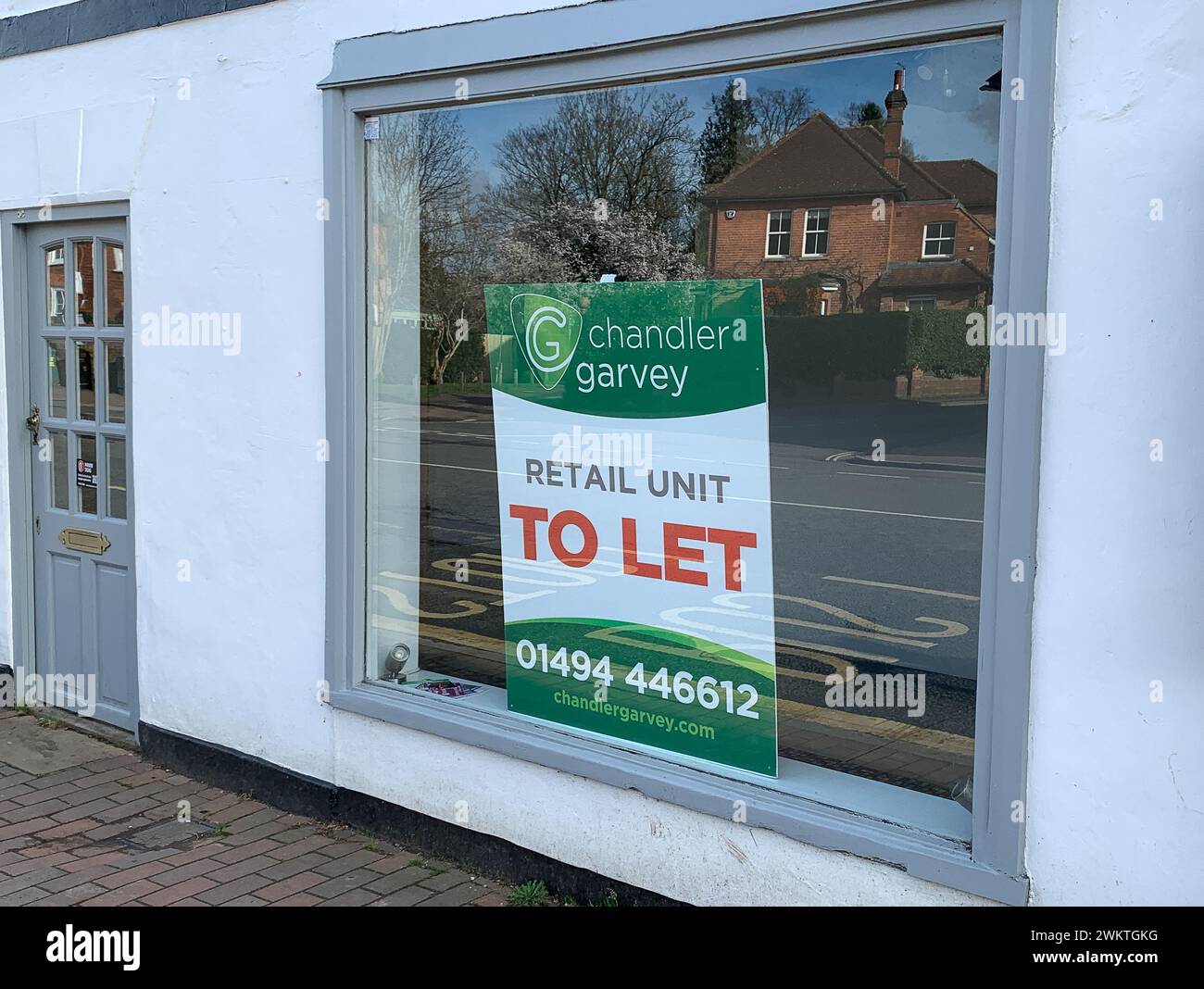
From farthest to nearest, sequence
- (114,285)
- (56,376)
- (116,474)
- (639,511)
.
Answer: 1. (56,376)
2. (116,474)
3. (114,285)
4. (639,511)

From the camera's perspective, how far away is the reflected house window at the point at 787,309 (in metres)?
3.48

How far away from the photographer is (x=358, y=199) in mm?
4699

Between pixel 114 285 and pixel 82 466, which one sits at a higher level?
pixel 114 285

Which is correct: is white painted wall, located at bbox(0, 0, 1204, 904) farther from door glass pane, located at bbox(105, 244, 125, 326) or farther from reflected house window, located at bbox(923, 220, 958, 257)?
reflected house window, located at bbox(923, 220, 958, 257)

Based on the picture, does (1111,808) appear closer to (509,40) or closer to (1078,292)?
(1078,292)

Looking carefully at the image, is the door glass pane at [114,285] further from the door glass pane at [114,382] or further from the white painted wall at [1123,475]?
the white painted wall at [1123,475]

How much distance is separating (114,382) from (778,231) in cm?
356

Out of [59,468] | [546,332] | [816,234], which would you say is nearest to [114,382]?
[59,468]

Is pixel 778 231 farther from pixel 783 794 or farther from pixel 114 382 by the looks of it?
pixel 114 382

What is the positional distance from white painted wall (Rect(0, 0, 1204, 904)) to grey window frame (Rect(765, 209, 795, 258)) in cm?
92

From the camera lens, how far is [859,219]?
3.68 m

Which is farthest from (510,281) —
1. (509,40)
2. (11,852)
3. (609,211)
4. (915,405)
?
(11,852)

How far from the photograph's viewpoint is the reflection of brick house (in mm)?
3391

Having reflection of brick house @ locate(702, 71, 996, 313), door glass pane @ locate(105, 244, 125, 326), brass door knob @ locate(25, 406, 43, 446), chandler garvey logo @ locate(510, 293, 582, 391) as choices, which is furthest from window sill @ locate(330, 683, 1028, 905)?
brass door knob @ locate(25, 406, 43, 446)
